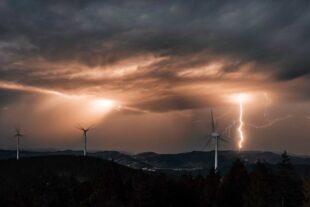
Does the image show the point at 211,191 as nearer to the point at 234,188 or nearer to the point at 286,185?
the point at 234,188

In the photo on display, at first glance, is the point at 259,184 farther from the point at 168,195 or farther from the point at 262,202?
the point at 168,195

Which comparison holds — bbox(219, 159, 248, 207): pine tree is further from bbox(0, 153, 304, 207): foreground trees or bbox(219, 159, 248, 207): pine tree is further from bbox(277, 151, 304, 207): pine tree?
bbox(277, 151, 304, 207): pine tree

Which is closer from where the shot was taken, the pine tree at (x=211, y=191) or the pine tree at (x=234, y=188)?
the pine tree at (x=211, y=191)

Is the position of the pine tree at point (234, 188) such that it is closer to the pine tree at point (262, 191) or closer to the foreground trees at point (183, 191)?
the foreground trees at point (183, 191)

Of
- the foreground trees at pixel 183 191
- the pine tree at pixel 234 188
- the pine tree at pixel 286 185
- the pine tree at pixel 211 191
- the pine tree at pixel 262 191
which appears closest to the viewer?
the pine tree at pixel 286 185

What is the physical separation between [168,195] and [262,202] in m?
33.4

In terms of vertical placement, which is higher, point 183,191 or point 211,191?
point 211,191

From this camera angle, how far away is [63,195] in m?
162

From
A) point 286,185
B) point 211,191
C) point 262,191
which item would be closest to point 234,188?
point 211,191

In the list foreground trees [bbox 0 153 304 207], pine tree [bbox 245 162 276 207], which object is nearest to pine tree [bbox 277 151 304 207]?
foreground trees [bbox 0 153 304 207]

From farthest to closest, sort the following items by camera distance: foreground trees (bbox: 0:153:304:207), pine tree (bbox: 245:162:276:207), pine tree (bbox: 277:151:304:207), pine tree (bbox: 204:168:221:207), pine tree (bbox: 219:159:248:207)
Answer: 1. pine tree (bbox: 219:159:248:207)
2. pine tree (bbox: 204:168:221:207)
3. foreground trees (bbox: 0:153:304:207)
4. pine tree (bbox: 245:162:276:207)
5. pine tree (bbox: 277:151:304:207)

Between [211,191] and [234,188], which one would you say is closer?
[211,191]

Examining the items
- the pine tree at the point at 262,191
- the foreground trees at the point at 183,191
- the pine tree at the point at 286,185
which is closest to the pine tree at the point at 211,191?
the foreground trees at the point at 183,191

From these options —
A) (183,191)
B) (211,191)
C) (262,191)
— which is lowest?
(183,191)
